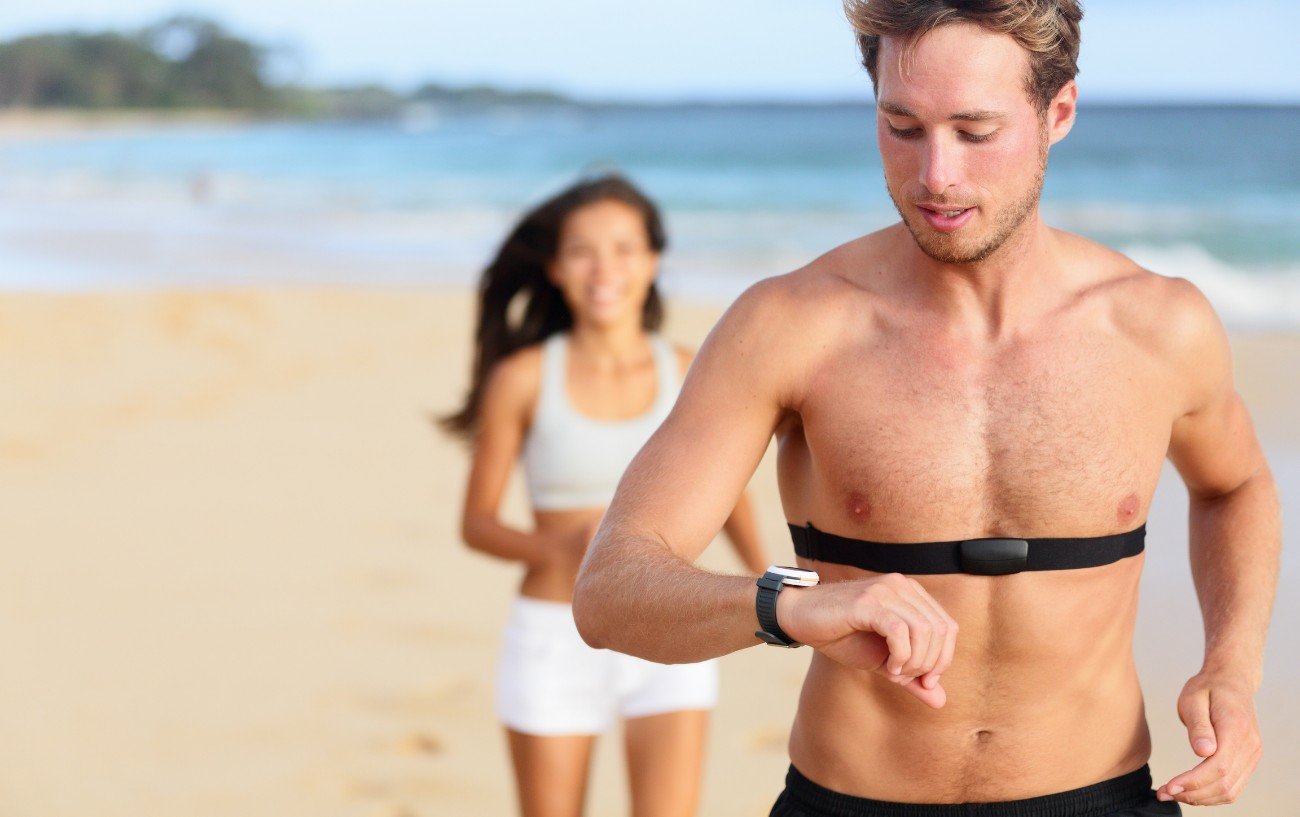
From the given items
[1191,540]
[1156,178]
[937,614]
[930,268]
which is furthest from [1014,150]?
[1156,178]

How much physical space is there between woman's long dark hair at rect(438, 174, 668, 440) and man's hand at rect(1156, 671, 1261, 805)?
2.64 metres

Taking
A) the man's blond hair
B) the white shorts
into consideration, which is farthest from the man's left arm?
the white shorts

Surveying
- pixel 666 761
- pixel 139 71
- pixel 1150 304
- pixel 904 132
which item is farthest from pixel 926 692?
pixel 139 71

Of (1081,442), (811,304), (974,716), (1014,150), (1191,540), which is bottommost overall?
(974,716)

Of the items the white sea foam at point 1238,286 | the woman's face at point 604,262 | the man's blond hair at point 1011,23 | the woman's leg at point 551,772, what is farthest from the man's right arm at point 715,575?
the white sea foam at point 1238,286

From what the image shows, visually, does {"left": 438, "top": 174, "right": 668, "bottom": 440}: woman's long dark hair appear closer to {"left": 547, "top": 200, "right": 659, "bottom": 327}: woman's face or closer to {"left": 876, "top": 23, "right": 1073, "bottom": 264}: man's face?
{"left": 547, "top": 200, "right": 659, "bottom": 327}: woman's face

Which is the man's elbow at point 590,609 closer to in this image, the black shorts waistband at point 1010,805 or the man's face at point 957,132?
the black shorts waistband at point 1010,805

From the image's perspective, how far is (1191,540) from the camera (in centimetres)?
302

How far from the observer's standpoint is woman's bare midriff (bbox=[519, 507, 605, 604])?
4.14m

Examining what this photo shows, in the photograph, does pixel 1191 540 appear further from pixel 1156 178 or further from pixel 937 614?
pixel 1156 178

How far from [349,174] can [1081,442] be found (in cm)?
3739

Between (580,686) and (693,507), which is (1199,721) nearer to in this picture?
(693,507)

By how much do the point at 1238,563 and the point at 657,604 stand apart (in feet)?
4.10

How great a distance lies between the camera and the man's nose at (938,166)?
2326mm
